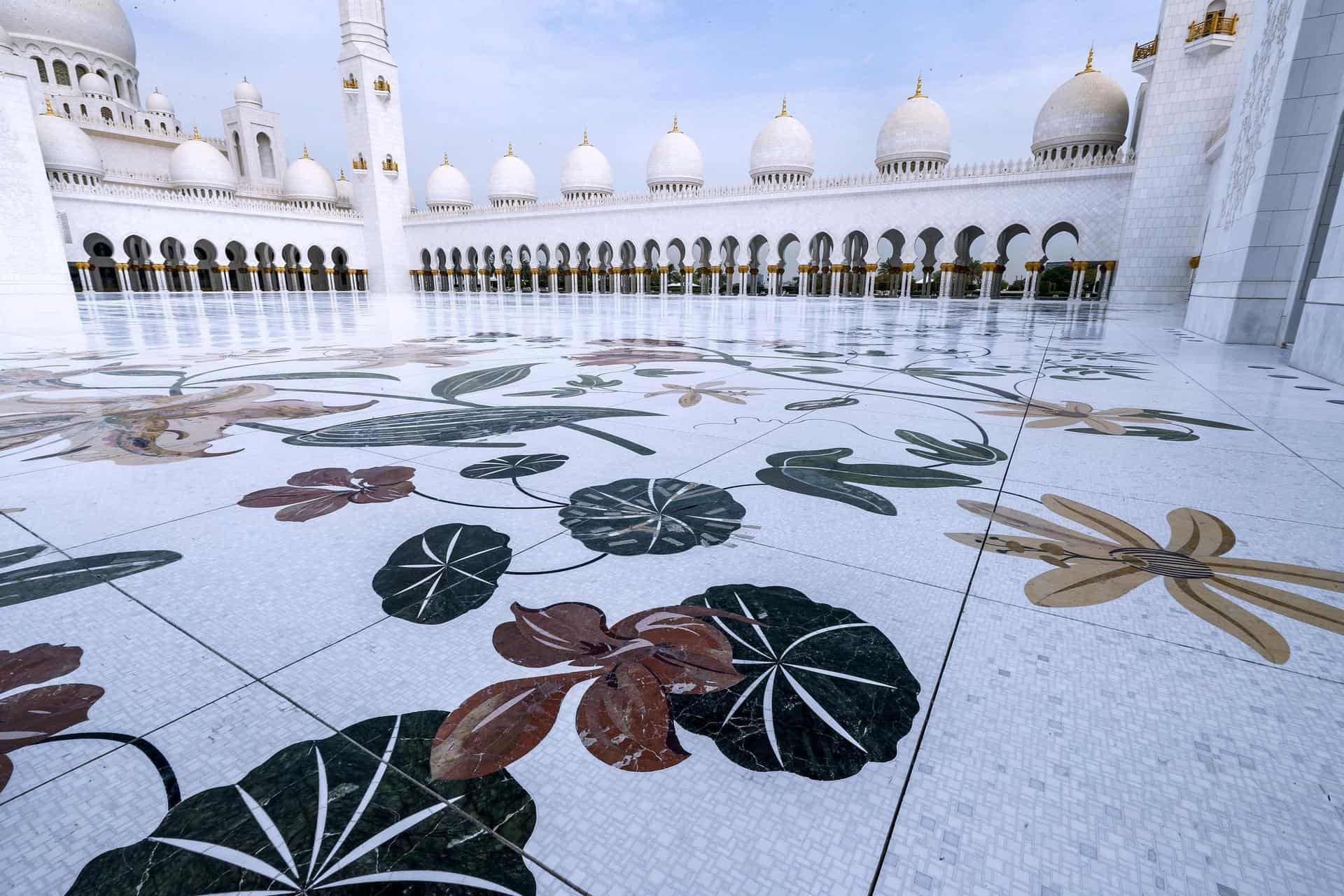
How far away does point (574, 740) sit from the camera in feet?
1.72

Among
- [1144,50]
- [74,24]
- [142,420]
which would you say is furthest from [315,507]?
[74,24]

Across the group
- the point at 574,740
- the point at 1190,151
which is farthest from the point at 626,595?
the point at 1190,151

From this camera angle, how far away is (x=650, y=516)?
3.28 ft

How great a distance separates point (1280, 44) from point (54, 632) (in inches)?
218

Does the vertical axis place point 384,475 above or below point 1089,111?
below

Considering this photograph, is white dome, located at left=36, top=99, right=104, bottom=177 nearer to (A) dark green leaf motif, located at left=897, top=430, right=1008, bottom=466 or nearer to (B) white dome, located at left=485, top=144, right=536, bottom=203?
(B) white dome, located at left=485, top=144, right=536, bottom=203

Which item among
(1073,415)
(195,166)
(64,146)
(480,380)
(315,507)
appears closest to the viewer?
(315,507)

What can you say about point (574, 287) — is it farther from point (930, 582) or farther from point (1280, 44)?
point (930, 582)

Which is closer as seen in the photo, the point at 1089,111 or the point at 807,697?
the point at 807,697

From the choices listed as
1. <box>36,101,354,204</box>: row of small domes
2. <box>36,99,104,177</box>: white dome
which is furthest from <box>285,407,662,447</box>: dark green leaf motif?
<box>36,99,104,177</box>: white dome

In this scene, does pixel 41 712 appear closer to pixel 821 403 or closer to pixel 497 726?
pixel 497 726

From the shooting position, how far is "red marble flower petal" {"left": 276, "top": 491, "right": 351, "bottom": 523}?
99cm

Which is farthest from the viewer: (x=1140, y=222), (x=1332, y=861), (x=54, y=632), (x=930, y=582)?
(x=1140, y=222)

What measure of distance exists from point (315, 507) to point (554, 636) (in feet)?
1.91
